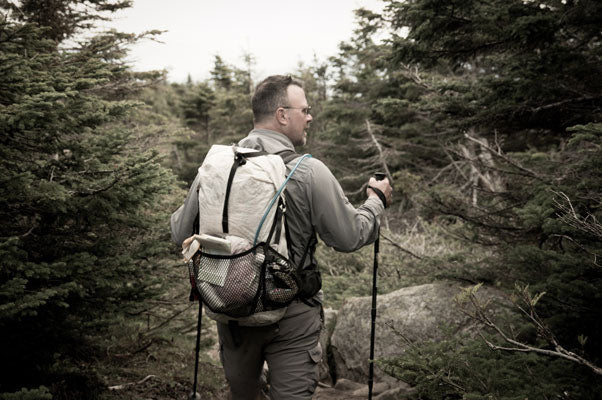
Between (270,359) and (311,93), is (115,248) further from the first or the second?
(311,93)

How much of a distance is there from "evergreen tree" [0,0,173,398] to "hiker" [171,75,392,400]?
1.40 metres

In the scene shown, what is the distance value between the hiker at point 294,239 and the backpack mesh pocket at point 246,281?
0.22m

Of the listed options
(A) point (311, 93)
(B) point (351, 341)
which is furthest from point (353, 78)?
(B) point (351, 341)

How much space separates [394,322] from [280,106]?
4354 mm

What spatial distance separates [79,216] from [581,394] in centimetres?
420

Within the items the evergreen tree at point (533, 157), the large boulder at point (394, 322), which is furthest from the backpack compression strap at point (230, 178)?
the large boulder at point (394, 322)

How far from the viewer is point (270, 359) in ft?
8.26

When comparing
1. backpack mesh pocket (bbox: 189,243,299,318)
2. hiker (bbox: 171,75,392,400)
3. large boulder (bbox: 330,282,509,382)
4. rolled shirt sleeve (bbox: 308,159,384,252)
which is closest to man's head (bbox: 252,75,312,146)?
hiker (bbox: 171,75,392,400)

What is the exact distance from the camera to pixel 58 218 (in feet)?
12.6

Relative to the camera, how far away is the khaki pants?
8.02 ft

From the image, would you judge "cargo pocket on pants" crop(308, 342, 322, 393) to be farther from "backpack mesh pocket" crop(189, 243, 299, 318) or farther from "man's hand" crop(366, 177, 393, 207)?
"man's hand" crop(366, 177, 393, 207)

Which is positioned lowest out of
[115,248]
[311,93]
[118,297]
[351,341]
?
[351,341]

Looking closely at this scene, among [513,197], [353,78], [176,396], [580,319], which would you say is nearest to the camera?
[580,319]

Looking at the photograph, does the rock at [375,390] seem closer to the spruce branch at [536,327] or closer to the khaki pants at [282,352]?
the khaki pants at [282,352]
